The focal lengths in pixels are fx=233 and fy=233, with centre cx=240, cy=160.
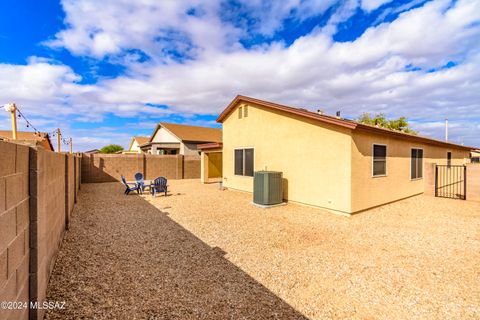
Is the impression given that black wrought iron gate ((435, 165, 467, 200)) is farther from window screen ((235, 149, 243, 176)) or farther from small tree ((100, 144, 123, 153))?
small tree ((100, 144, 123, 153))

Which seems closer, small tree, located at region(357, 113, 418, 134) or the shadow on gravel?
the shadow on gravel

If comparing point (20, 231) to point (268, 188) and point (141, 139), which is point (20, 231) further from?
point (141, 139)

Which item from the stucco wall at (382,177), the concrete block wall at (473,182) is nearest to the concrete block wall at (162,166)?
the stucco wall at (382,177)

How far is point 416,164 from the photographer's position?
39.0ft

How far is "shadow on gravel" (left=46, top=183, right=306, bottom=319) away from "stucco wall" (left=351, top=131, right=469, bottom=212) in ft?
18.9

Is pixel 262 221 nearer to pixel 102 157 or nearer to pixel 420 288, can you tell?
pixel 420 288

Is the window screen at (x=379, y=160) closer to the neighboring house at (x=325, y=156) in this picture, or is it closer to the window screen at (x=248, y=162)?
the neighboring house at (x=325, y=156)

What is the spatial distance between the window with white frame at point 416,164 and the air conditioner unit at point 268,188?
702 cm

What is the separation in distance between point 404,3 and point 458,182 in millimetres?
11741

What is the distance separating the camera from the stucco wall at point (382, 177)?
8.20 m

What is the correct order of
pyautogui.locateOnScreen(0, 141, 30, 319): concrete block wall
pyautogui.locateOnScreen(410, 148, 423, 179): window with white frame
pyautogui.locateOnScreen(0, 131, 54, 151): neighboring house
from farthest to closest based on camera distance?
pyautogui.locateOnScreen(410, 148, 423, 179): window with white frame < pyautogui.locateOnScreen(0, 131, 54, 151): neighboring house < pyautogui.locateOnScreen(0, 141, 30, 319): concrete block wall

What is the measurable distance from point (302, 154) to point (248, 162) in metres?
3.57

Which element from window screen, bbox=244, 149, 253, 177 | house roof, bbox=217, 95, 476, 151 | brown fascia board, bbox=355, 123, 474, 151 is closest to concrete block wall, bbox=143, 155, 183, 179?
house roof, bbox=217, 95, 476, 151

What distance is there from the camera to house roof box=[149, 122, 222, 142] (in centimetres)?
2601
